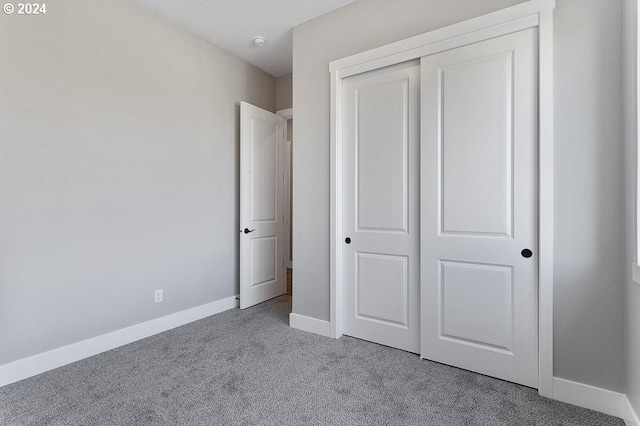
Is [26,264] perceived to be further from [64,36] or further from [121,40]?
[121,40]

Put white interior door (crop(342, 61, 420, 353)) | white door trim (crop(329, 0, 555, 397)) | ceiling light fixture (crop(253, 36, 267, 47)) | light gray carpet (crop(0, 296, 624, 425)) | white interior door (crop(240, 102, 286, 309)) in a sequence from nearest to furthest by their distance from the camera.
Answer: light gray carpet (crop(0, 296, 624, 425))
white door trim (crop(329, 0, 555, 397))
white interior door (crop(342, 61, 420, 353))
ceiling light fixture (crop(253, 36, 267, 47))
white interior door (crop(240, 102, 286, 309))

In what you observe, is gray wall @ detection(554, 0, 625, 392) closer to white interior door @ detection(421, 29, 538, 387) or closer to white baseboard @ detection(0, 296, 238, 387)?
white interior door @ detection(421, 29, 538, 387)

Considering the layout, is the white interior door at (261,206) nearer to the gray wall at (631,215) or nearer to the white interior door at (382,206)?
the white interior door at (382,206)

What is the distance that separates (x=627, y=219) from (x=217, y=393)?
238 centimetres

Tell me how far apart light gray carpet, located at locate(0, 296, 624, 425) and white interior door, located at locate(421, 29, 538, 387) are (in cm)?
23

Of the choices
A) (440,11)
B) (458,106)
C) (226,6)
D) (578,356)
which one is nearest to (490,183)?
(458,106)

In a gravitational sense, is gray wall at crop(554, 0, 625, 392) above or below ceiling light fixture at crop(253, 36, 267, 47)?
below

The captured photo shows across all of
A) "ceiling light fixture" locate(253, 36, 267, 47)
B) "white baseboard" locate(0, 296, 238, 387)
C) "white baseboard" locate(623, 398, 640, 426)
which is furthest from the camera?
"ceiling light fixture" locate(253, 36, 267, 47)

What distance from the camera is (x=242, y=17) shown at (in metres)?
2.79

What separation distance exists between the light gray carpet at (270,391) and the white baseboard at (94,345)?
0.22 feet

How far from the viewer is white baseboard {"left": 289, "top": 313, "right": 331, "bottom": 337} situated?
2696 millimetres

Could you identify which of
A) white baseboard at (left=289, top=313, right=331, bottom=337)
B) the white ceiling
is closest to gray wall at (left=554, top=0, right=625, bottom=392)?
white baseboard at (left=289, top=313, right=331, bottom=337)

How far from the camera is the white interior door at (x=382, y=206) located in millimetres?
2338

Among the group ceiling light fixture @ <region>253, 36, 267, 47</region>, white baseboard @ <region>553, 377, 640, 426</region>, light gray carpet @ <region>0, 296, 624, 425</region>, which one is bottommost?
light gray carpet @ <region>0, 296, 624, 425</region>
